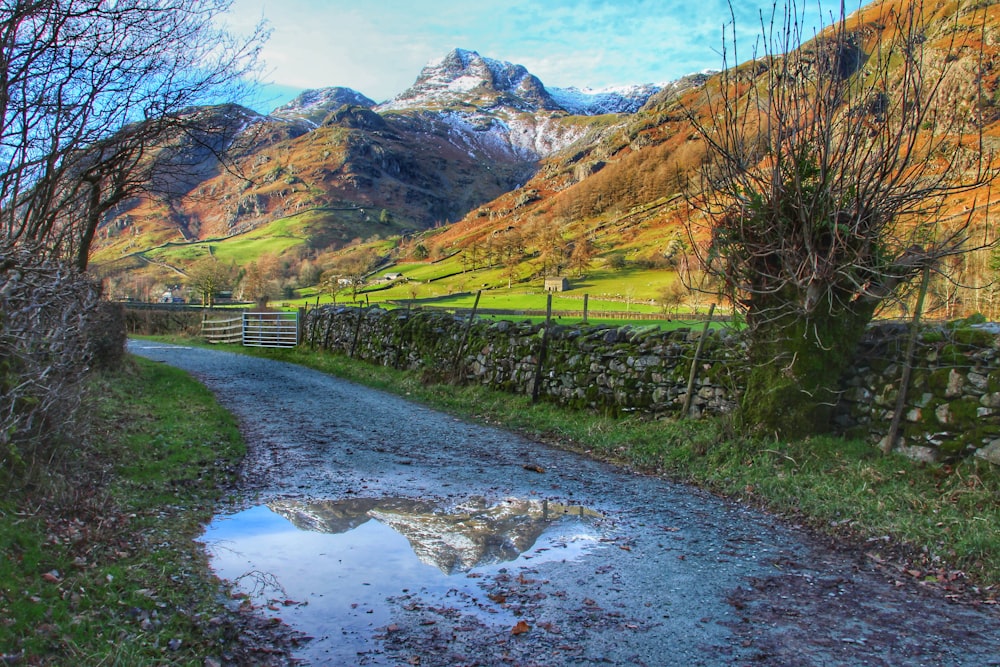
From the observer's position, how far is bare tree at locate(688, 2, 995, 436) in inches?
343

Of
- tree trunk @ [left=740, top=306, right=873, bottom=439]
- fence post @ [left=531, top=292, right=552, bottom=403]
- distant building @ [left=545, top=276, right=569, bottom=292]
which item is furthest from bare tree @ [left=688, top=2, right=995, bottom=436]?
distant building @ [left=545, top=276, right=569, bottom=292]

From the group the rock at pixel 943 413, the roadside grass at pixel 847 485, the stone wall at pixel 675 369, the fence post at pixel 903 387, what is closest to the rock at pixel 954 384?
the stone wall at pixel 675 369

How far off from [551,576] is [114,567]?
3.36 meters

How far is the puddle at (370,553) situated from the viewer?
505 cm

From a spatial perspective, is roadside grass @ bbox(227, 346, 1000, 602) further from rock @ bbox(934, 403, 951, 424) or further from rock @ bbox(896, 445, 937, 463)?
rock @ bbox(934, 403, 951, 424)

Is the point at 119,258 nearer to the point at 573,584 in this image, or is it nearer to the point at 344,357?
the point at 344,357

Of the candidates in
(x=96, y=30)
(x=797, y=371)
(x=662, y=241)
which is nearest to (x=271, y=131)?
(x=96, y=30)

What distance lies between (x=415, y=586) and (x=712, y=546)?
2.88 metres

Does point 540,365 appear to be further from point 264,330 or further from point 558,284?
point 558,284

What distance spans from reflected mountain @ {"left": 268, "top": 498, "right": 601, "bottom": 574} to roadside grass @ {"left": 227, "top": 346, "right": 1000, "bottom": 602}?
2.39 meters

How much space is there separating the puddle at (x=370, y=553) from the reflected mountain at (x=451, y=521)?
11 millimetres

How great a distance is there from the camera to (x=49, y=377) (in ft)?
23.2

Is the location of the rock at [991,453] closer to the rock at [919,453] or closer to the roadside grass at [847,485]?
the roadside grass at [847,485]

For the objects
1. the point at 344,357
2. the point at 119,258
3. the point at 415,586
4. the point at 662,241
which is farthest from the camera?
the point at 119,258
